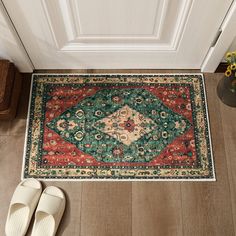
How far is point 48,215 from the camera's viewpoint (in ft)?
4.16

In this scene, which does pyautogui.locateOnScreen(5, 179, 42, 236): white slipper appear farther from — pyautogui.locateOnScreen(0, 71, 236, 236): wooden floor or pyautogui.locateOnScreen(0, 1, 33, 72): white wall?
pyautogui.locateOnScreen(0, 1, 33, 72): white wall

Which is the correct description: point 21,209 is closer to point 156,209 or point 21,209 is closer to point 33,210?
point 33,210

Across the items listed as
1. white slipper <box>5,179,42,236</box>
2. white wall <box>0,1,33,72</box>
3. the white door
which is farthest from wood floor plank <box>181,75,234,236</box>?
white wall <box>0,1,33,72</box>

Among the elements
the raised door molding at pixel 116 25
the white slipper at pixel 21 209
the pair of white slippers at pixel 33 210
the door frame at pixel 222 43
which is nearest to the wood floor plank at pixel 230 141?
the door frame at pixel 222 43

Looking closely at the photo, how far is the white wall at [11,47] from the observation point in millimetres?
1096

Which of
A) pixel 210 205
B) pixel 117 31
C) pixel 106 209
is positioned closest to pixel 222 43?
pixel 117 31

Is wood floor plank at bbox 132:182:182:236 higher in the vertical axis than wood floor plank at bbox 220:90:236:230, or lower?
lower

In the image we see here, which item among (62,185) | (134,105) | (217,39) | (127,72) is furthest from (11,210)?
(217,39)

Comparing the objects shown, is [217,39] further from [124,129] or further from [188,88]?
[124,129]

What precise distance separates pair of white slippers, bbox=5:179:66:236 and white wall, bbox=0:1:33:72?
56 cm

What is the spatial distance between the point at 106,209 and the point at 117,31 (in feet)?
2.50

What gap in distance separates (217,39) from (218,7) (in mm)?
200

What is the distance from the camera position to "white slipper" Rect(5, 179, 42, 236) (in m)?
1.26

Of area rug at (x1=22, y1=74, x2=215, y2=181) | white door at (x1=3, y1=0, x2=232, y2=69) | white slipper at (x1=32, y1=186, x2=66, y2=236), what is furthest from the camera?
area rug at (x1=22, y1=74, x2=215, y2=181)
